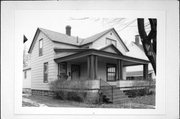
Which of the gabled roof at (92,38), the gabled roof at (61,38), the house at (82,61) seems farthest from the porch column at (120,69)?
the gabled roof at (61,38)

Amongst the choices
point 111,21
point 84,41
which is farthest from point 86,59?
point 111,21

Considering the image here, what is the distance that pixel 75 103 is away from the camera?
3131 millimetres

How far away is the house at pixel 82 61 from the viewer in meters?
3.13

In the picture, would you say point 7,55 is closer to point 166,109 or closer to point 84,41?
point 84,41

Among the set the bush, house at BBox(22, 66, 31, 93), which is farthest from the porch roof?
house at BBox(22, 66, 31, 93)

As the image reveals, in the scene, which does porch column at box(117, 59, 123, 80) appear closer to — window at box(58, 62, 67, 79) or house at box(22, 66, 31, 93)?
window at box(58, 62, 67, 79)

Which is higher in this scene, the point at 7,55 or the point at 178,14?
the point at 178,14

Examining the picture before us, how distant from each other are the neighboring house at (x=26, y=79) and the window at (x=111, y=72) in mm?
1251

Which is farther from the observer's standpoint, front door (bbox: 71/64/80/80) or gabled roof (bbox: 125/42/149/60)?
gabled roof (bbox: 125/42/149/60)

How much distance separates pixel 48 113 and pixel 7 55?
1102 mm

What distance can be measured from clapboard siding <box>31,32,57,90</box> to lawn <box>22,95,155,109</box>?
186mm

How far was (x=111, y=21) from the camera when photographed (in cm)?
316

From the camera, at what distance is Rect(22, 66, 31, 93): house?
3.16m


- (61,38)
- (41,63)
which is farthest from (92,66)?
(41,63)
